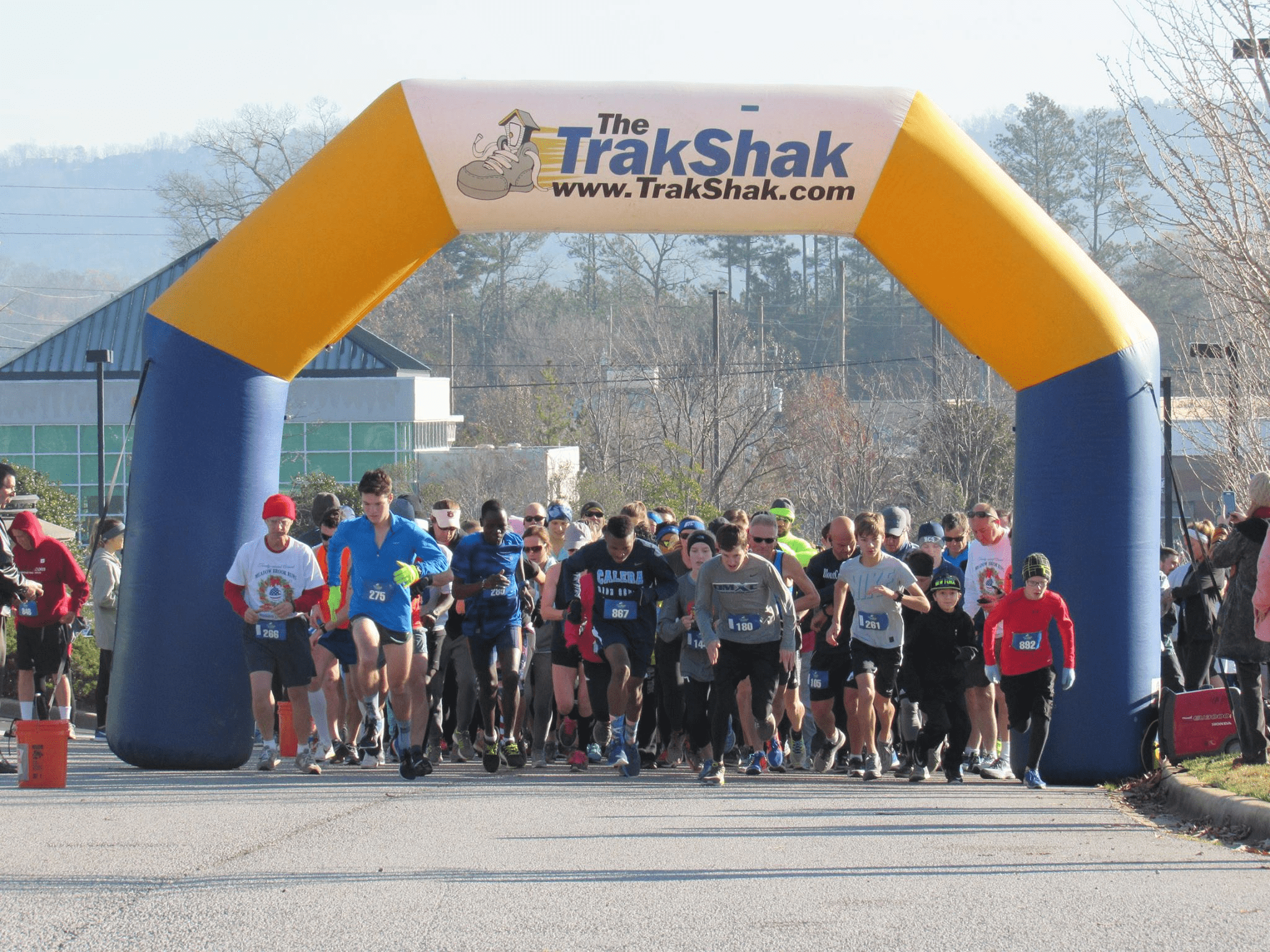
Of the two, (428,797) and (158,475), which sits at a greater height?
(158,475)

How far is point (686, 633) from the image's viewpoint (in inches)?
438

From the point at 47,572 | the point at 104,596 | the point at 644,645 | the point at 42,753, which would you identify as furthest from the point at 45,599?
the point at 644,645

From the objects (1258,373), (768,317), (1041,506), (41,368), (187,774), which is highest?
(768,317)

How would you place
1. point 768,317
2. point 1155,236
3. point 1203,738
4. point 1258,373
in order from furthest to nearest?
point 768,317 → point 1258,373 → point 1155,236 → point 1203,738

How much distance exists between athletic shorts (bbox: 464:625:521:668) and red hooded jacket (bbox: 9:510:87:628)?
311 cm

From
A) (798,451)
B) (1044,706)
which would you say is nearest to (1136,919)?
(1044,706)

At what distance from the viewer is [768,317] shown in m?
79.2

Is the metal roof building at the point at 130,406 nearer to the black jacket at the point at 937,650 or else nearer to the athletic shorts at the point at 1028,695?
the black jacket at the point at 937,650

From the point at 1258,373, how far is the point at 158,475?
520 inches

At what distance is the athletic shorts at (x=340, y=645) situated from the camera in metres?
11.1

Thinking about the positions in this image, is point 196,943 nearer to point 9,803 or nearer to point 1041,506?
point 9,803

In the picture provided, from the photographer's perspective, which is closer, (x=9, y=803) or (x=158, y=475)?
(x=9, y=803)

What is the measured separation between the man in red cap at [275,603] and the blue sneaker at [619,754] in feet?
6.55

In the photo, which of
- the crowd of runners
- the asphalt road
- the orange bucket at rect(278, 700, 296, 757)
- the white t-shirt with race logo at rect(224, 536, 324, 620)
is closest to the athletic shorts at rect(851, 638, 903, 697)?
the crowd of runners
